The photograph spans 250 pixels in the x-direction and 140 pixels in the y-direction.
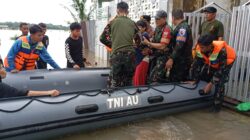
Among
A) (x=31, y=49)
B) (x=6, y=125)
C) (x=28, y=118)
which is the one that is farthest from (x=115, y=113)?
(x=31, y=49)

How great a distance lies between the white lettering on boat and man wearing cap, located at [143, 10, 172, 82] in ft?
2.55

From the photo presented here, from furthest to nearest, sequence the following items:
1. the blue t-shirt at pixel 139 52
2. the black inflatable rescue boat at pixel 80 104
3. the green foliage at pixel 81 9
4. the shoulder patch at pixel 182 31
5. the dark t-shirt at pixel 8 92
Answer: the green foliage at pixel 81 9
the blue t-shirt at pixel 139 52
the shoulder patch at pixel 182 31
the dark t-shirt at pixel 8 92
the black inflatable rescue boat at pixel 80 104

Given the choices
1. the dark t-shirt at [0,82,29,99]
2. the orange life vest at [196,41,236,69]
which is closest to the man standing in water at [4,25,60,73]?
the dark t-shirt at [0,82,29,99]

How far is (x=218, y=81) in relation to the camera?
11.1ft

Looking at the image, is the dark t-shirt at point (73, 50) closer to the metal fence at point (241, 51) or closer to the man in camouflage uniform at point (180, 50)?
the man in camouflage uniform at point (180, 50)

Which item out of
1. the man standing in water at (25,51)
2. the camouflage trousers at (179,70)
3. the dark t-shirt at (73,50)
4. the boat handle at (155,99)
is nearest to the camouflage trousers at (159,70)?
the camouflage trousers at (179,70)

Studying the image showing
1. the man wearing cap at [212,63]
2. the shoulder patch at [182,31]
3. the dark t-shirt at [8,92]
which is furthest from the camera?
the shoulder patch at [182,31]

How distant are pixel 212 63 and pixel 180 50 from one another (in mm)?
446

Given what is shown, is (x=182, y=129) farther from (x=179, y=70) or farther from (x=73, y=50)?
(x=73, y=50)

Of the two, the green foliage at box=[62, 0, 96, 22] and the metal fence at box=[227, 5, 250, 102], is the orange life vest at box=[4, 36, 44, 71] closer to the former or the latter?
the metal fence at box=[227, 5, 250, 102]

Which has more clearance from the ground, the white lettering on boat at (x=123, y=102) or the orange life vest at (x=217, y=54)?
the orange life vest at (x=217, y=54)

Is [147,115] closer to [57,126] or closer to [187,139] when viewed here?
[187,139]

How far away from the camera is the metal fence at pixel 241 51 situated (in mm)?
3559

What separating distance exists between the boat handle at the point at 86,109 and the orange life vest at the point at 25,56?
1.30 metres
